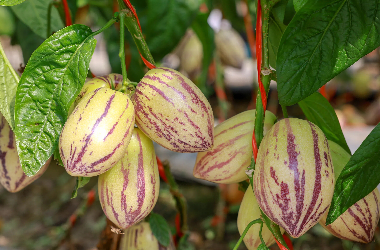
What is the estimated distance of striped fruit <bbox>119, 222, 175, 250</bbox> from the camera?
0.58 metres

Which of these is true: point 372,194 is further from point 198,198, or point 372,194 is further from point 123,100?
point 198,198

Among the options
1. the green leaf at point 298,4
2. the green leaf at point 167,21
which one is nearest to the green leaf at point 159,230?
the green leaf at point 167,21

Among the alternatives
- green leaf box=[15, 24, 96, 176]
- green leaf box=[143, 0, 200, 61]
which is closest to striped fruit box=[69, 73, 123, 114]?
green leaf box=[15, 24, 96, 176]

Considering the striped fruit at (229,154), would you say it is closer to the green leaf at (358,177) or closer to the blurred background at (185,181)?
the green leaf at (358,177)

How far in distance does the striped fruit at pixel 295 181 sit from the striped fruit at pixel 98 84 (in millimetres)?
196

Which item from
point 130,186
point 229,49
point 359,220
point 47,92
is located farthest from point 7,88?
point 229,49

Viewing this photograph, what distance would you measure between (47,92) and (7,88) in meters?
0.08

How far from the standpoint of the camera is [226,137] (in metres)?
0.43

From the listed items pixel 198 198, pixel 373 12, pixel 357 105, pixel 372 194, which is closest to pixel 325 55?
pixel 373 12

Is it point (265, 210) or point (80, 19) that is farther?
point (80, 19)

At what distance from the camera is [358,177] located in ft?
1.23

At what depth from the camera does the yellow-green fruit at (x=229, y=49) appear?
163 centimetres

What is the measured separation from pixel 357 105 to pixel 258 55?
211cm

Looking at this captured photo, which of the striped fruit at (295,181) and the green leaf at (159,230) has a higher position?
the striped fruit at (295,181)
